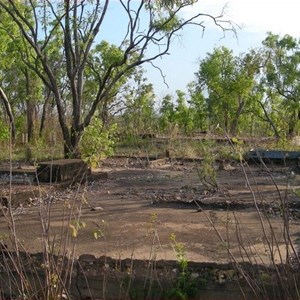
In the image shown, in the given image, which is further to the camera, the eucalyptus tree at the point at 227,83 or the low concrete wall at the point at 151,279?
the eucalyptus tree at the point at 227,83

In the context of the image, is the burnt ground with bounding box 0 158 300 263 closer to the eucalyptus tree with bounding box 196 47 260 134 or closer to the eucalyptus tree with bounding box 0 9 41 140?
the eucalyptus tree with bounding box 0 9 41 140

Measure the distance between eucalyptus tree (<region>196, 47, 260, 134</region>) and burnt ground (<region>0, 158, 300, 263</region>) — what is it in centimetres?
2184

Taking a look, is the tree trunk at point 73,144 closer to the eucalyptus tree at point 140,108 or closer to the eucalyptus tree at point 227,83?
the eucalyptus tree at point 140,108

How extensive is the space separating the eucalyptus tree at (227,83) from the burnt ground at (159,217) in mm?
21843

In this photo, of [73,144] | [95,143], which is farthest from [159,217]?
[73,144]

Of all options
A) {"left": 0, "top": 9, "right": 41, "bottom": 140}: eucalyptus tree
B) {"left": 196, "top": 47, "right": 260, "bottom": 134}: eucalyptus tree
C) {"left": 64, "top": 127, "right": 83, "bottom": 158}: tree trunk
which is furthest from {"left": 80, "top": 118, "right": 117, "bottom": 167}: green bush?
{"left": 196, "top": 47, "right": 260, "bottom": 134}: eucalyptus tree

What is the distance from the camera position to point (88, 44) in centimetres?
1647

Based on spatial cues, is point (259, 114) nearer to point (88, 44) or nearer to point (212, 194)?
point (88, 44)

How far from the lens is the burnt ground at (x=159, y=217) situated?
4797 millimetres

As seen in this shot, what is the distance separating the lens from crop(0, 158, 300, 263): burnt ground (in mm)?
4797

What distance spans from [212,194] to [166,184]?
2.51 m

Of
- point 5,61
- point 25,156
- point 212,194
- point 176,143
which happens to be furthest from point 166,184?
point 5,61

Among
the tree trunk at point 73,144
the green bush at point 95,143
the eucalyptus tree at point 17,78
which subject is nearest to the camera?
the green bush at point 95,143

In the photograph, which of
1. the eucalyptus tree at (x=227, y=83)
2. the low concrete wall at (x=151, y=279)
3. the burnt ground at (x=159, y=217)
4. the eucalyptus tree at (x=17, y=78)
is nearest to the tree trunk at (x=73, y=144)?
the burnt ground at (x=159, y=217)
